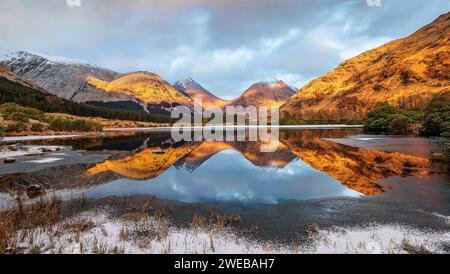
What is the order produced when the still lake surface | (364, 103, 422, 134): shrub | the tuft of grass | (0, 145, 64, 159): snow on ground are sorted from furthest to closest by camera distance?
1. (364, 103, 422, 134): shrub
2. (0, 145, 64, 159): snow on ground
3. the still lake surface
4. the tuft of grass

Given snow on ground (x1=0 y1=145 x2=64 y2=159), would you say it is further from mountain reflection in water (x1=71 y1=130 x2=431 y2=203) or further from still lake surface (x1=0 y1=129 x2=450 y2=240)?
mountain reflection in water (x1=71 y1=130 x2=431 y2=203)

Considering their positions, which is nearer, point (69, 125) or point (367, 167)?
point (367, 167)

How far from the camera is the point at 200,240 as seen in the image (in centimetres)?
779

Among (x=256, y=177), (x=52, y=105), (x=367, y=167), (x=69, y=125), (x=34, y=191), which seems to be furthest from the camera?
A: (x=52, y=105)

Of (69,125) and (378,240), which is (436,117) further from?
(69,125)

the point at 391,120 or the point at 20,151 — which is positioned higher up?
the point at 391,120

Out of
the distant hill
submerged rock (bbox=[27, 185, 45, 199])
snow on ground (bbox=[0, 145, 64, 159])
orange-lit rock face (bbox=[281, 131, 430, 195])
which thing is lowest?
submerged rock (bbox=[27, 185, 45, 199])

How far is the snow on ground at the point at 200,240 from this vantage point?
281 inches

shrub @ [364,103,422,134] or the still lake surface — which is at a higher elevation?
shrub @ [364,103,422,134]

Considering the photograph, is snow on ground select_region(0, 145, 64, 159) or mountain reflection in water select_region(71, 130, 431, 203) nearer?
mountain reflection in water select_region(71, 130, 431, 203)

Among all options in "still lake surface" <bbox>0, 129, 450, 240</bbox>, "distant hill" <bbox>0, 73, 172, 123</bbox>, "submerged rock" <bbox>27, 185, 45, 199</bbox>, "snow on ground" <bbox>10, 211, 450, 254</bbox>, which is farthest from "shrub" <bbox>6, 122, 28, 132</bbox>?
"distant hill" <bbox>0, 73, 172, 123</bbox>

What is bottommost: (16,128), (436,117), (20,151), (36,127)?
(20,151)

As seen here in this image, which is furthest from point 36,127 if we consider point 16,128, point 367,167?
point 367,167

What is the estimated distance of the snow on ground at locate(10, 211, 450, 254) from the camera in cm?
714
